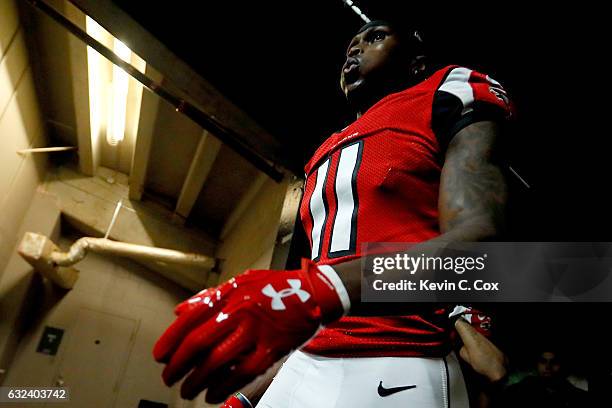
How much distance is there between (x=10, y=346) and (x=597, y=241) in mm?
8004

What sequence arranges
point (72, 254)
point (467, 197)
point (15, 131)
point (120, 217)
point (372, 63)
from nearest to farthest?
point (467, 197) < point (372, 63) < point (15, 131) < point (72, 254) < point (120, 217)

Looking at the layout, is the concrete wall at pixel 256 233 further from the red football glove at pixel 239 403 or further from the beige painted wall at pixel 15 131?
the beige painted wall at pixel 15 131

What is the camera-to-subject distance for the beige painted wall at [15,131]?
386 centimetres

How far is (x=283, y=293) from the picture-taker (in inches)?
25.2

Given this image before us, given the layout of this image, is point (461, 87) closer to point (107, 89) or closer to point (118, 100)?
point (118, 100)

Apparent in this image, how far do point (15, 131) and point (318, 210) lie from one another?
203 inches

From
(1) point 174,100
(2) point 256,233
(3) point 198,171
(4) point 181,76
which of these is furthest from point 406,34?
(3) point 198,171

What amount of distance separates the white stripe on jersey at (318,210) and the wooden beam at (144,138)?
3496 mm

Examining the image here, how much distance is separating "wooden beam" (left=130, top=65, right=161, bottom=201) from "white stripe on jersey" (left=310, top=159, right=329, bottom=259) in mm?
3496

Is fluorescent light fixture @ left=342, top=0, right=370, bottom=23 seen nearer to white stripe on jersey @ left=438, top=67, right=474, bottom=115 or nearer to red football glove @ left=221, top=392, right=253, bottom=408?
white stripe on jersey @ left=438, top=67, right=474, bottom=115

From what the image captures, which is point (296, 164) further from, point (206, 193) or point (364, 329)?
point (206, 193)

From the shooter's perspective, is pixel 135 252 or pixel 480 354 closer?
pixel 480 354

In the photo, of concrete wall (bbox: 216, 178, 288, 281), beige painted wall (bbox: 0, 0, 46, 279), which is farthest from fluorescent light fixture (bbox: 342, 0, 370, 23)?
beige painted wall (bbox: 0, 0, 46, 279)

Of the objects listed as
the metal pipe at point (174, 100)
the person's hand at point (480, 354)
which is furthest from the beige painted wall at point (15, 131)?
the person's hand at point (480, 354)
